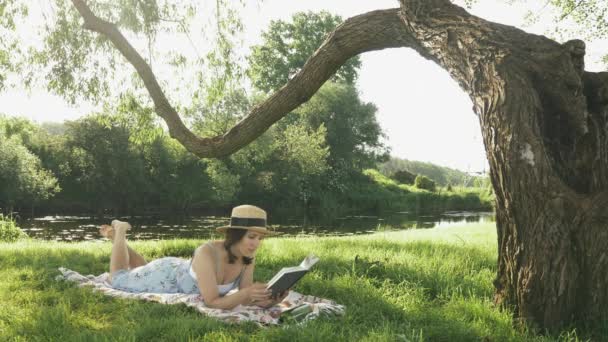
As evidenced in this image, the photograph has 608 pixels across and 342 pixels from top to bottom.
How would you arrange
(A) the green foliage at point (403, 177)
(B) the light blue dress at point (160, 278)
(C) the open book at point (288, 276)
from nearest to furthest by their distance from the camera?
(C) the open book at point (288, 276)
(B) the light blue dress at point (160, 278)
(A) the green foliage at point (403, 177)

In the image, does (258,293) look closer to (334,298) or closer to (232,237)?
(232,237)

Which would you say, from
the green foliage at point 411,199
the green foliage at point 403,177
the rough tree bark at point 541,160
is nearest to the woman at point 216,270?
the rough tree bark at point 541,160

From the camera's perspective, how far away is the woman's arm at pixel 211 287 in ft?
13.1

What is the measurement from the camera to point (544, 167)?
11.7ft

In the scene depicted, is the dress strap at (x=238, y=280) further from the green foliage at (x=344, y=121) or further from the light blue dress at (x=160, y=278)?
the green foliage at (x=344, y=121)

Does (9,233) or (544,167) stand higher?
(544,167)

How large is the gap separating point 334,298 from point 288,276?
44.2 inches

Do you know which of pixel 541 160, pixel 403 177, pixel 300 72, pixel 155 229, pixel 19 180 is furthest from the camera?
pixel 403 177

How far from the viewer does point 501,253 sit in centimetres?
395

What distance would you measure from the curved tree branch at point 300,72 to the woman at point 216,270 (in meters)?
1.73

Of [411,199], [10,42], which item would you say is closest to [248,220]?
[10,42]

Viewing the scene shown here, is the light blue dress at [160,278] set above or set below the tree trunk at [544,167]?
below

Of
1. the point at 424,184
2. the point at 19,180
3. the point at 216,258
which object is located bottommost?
the point at 216,258

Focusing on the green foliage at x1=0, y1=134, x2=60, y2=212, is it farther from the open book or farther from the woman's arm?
the open book
